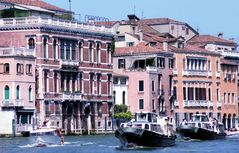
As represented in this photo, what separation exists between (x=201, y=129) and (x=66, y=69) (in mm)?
12468

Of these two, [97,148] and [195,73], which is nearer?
[97,148]

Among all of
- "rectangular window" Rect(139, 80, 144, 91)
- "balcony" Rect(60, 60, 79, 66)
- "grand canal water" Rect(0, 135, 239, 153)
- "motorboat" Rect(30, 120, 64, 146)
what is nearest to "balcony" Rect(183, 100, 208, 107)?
"rectangular window" Rect(139, 80, 144, 91)

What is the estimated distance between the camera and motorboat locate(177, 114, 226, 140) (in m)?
80.4

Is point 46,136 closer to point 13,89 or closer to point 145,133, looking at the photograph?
point 145,133

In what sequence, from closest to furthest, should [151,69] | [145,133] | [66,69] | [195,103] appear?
[145,133]
[66,69]
[151,69]
[195,103]

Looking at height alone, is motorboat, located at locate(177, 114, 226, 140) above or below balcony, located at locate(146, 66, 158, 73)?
below

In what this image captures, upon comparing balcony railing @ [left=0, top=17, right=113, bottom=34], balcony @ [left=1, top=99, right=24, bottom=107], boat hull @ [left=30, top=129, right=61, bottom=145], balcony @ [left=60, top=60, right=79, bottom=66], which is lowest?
boat hull @ [left=30, top=129, right=61, bottom=145]

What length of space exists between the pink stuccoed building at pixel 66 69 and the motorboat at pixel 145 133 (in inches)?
709

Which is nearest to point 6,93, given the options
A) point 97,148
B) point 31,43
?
point 31,43

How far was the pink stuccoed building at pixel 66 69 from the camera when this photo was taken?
280ft

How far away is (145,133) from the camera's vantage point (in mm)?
63594

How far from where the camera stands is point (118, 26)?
106312mm

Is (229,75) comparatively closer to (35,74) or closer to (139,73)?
(139,73)

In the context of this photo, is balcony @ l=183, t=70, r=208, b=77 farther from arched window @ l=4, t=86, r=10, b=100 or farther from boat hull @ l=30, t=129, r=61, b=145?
boat hull @ l=30, t=129, r=61, b=145
